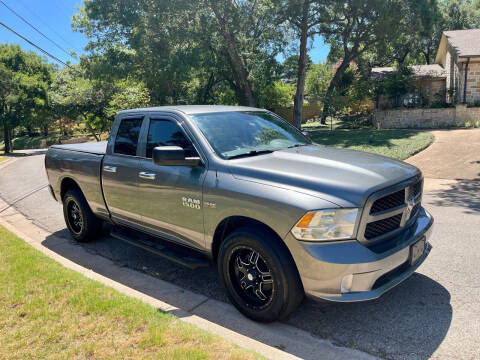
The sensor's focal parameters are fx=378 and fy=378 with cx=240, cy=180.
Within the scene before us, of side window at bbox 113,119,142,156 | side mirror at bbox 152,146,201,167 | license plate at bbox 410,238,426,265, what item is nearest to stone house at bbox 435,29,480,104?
license plate at bbox 410,238,426,265

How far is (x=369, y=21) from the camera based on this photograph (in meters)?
Result: 22.3

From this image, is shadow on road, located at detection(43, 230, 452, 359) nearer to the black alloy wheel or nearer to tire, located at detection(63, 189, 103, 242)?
the black alloy wheel

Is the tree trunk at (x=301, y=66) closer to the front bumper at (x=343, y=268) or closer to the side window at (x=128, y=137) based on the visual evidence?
the side window at (x=128, y=137)

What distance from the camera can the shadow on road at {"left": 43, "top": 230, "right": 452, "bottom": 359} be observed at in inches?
120

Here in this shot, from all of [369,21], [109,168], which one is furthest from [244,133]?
[369,21]

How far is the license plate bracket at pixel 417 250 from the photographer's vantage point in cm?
329

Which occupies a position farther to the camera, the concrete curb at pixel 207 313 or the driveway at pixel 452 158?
the driveway at pixel 452 158

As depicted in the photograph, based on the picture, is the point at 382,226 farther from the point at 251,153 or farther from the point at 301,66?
the point at 301,66

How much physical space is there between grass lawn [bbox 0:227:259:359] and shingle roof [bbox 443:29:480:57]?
70.1ft

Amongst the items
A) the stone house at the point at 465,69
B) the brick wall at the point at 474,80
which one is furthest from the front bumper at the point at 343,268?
the brick wall at the point at 474,80

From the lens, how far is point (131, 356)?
9.23 feet

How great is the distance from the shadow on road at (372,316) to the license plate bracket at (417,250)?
1.67 feet

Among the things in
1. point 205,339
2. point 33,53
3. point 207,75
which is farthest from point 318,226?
point 33,53

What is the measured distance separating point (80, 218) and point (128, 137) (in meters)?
1.83
